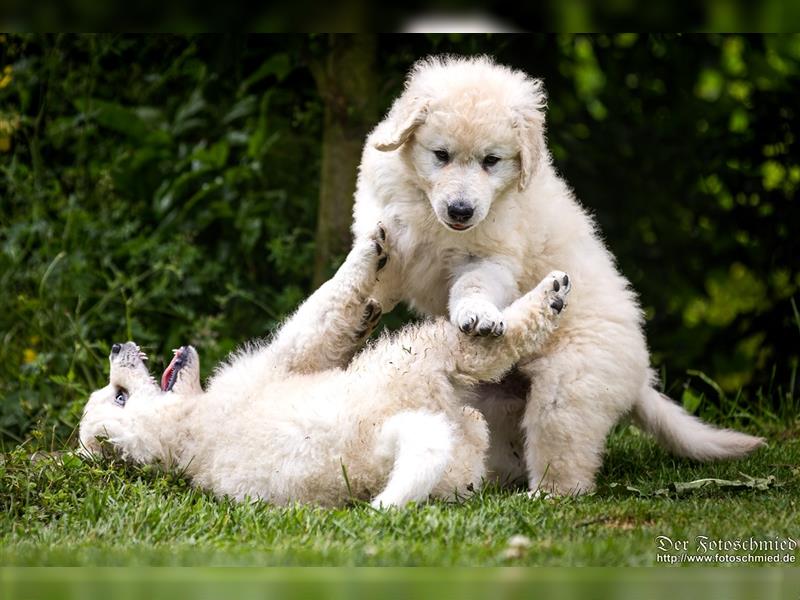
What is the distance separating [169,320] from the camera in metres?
6.83

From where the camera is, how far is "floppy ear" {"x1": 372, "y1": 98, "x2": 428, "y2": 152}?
434 centimetres

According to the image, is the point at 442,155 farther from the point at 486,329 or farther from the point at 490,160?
the point at 486,329

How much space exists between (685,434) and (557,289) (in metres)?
0.99

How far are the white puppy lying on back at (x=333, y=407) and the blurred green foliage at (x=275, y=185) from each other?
6.89ft

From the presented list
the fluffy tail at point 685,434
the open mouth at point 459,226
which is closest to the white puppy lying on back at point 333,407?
the open mouth at point 459,226

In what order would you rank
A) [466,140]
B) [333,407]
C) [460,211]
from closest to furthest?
[333,407] < [460,211] < [466,140]

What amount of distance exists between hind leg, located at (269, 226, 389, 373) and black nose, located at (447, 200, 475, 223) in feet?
1.29

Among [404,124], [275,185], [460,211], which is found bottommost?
[460,211]

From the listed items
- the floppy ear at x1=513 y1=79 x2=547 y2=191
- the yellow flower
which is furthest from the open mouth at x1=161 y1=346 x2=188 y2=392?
the yellow flower

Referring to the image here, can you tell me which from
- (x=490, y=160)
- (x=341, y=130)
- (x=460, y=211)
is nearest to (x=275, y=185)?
(x=341, y=130)

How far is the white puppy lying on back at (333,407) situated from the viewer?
383cm

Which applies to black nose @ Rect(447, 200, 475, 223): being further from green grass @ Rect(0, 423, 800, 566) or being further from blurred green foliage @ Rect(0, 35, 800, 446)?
blurred green foliage @ Rect(0, 35, 800, 446)

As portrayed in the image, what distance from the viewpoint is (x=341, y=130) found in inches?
261

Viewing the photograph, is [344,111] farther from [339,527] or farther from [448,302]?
[339,527]
